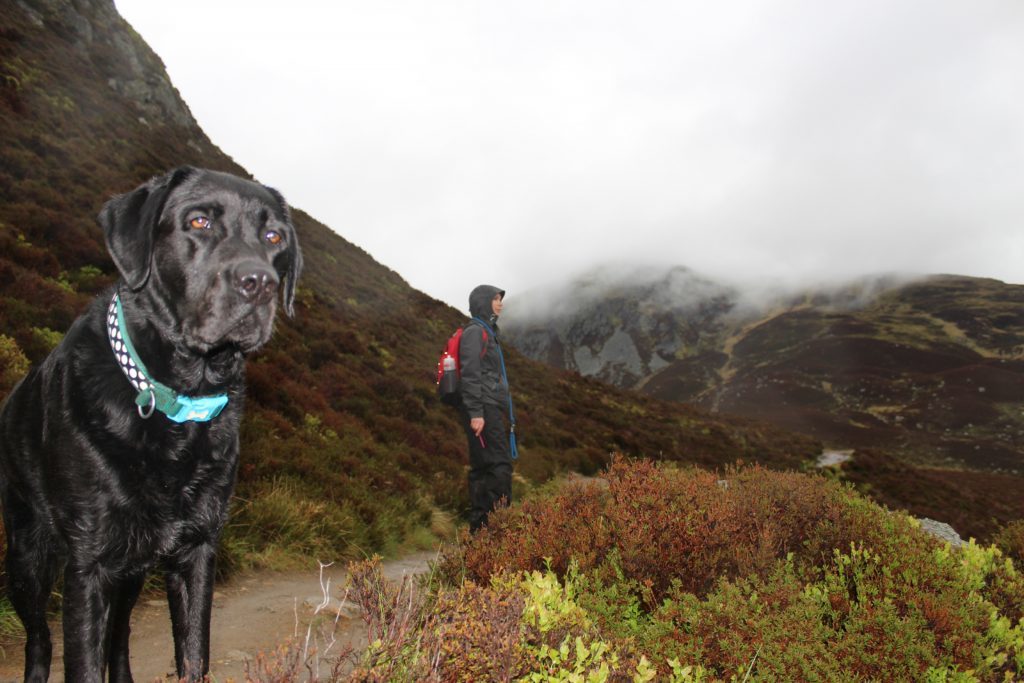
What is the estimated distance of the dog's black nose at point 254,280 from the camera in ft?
6.22

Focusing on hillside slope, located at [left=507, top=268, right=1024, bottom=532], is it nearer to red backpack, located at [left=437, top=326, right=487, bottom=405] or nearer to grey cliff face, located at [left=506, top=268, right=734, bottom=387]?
grey cliff face, located at [left=506, top=268, right=734, bottom=387]

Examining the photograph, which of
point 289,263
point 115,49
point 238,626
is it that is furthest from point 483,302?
point 115,49

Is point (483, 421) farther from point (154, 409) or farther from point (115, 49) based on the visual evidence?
point (115, 49)

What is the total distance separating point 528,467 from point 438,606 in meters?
10.6

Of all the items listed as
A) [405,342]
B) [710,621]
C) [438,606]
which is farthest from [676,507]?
[405,342]

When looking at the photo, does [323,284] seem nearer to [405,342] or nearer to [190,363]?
[405,342]

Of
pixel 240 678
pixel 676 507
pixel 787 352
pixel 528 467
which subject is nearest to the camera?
pixel 240 678

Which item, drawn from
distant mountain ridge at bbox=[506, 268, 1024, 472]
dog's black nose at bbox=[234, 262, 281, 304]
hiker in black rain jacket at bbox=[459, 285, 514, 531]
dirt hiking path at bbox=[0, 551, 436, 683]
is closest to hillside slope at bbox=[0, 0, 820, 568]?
dirt hiking path at bbox=[0, 551, 436, 683]

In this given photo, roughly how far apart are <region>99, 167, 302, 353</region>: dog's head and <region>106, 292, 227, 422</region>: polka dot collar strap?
154 mm

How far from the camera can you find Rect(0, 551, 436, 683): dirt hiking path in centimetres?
313

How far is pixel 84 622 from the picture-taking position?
69.8 inches

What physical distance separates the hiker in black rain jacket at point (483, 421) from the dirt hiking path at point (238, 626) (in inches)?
66.5

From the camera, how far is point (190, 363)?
2018 mm

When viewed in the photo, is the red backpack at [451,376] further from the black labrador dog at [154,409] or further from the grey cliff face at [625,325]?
the grey cliff face at [625,325]
